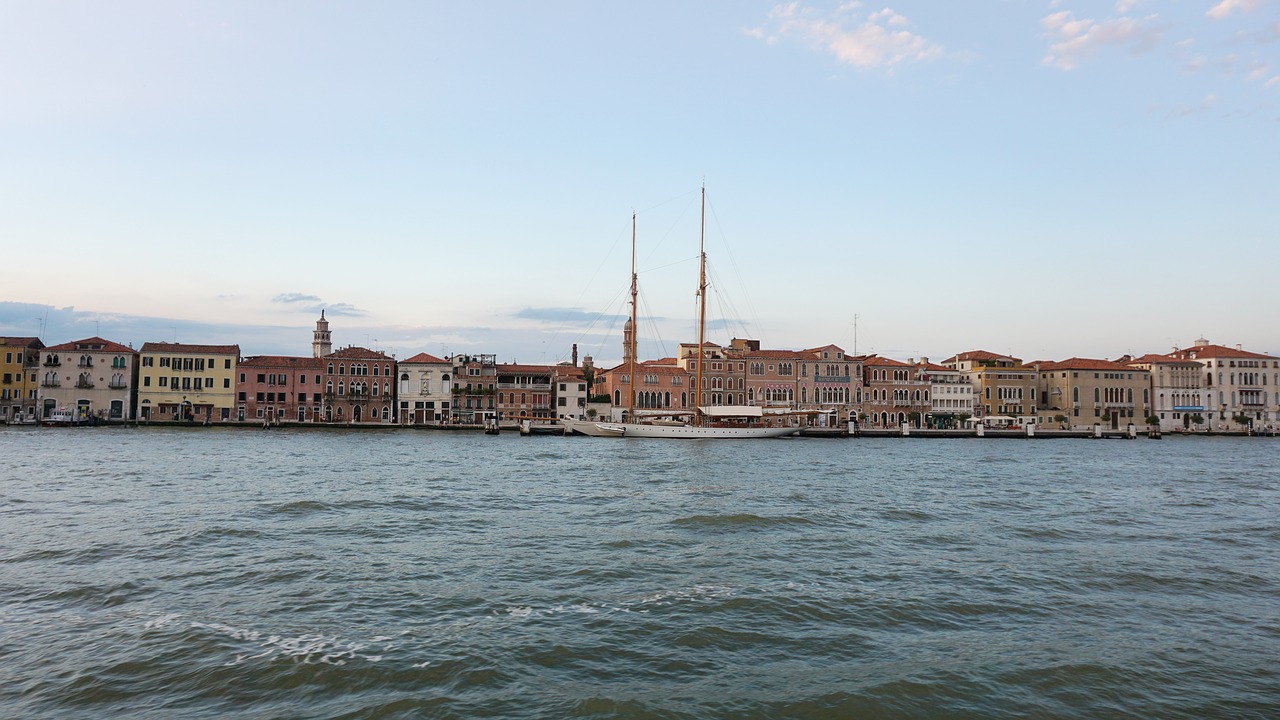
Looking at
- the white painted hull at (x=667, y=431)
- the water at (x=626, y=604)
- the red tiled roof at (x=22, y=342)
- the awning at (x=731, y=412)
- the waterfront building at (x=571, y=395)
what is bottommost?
the water at (x=626, y=604)

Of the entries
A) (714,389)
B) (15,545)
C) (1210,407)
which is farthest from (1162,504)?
(1210,407)

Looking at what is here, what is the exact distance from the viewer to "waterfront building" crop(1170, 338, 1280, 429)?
82.8 metres

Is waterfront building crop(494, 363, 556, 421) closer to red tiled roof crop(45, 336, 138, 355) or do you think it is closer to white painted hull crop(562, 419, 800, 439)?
white painted hull crop(562, 419, 800, 439)

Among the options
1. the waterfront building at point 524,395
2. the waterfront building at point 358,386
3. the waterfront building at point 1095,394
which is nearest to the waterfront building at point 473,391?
the waterfront building at point 524,395

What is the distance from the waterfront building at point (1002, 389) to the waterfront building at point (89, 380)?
80.5 metres

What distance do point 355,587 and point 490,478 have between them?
55.0 feet

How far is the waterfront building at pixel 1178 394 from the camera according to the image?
83188mm

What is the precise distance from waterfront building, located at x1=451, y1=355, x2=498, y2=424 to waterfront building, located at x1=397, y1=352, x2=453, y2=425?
875 mm

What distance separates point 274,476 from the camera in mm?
27094

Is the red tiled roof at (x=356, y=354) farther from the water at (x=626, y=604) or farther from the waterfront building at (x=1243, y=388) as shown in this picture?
the waterfront building at (x=1243, y=388)

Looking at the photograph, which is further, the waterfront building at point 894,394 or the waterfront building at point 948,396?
the waterfront building at point 948,396

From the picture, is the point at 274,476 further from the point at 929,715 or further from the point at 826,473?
the point at 929,715

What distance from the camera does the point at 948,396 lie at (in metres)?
80.5

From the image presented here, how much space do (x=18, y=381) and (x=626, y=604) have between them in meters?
79.4
